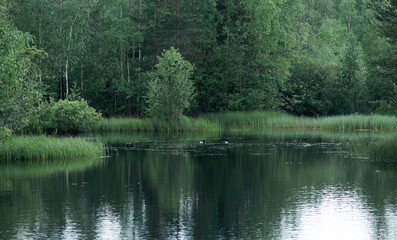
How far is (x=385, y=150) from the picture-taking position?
31375 millimetres

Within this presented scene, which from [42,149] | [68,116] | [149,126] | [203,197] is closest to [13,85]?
[42,149]

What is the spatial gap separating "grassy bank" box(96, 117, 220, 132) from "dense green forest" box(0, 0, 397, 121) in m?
10.8

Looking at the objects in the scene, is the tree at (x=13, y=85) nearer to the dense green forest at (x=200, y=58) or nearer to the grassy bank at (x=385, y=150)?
the grassy bank at (x=385, y=150)

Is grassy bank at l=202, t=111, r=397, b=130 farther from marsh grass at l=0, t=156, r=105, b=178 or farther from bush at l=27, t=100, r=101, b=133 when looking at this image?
marsh grass at l=0, t=156, r=105, b=178

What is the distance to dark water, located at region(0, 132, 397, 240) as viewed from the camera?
15930 mm

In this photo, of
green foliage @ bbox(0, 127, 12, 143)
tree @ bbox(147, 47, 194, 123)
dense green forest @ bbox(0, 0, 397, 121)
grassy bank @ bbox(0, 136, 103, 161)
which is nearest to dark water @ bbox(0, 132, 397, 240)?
green foliage @ bbox(0, 127, 12, 143)

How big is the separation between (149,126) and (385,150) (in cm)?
3001

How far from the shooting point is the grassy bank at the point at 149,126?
57.2m

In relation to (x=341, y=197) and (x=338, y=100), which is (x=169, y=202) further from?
(x=338, y=100)

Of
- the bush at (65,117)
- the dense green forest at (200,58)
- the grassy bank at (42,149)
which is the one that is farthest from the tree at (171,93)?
the grassy bank at (42,149)

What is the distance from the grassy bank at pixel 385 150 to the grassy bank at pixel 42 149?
1551cm

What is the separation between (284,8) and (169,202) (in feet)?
206

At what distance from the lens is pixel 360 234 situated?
15484mm

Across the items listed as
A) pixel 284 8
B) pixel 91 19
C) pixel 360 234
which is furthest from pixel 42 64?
pixel 360 234
